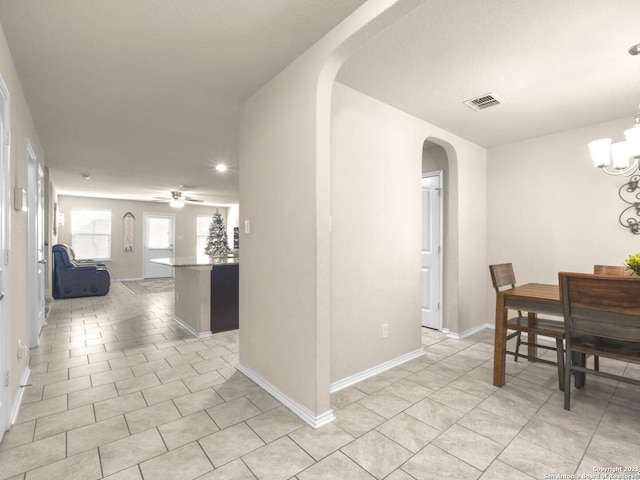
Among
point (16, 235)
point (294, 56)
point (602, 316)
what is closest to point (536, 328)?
point (602, 316)

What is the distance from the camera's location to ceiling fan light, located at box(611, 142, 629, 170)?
2.23m

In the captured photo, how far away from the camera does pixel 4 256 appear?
1.90m

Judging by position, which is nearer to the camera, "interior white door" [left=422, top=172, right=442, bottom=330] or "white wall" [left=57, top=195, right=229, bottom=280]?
"interior white door" [left=422, top=172, right=442, bottom=330]

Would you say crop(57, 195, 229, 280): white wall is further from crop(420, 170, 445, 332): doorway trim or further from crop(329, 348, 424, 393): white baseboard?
crop(329, 348, 424, 393): white baseboard

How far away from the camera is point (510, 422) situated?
2.05 m

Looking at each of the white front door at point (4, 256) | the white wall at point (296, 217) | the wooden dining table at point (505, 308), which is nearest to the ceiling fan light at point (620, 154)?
the wooden dining table at point (505, 308)

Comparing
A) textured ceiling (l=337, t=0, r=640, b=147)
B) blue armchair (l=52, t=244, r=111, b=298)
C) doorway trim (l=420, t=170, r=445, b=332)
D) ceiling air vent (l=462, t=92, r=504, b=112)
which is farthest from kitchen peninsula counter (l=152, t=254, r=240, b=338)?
blue armchair (l=52, t=244, r=111, b=298)

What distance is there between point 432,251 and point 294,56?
2.92 metres

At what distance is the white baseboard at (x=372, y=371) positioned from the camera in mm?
2531

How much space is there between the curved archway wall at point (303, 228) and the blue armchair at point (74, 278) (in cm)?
554

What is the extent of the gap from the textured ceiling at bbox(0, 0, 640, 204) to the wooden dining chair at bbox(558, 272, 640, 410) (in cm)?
146

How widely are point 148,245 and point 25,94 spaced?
25.4 ft

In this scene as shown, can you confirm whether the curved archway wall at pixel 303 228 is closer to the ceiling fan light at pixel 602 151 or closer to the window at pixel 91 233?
the ceiling fan light at pixel 602 151

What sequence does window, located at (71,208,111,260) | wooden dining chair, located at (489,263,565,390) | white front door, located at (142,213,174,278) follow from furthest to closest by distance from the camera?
1. white front door, located at (142,213,174,278)
2. window, located at (71,208,111,260)
3. wooden dining chair, located at (489,263,565,390)
